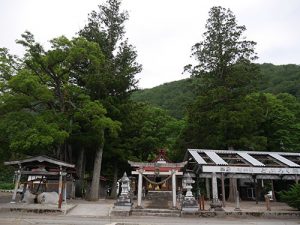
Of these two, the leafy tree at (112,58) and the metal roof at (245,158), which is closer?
the metal roof at (245,158)

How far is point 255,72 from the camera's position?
27.9 meters

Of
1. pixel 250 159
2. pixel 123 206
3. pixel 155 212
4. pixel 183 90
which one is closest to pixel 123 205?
pixel 123 206

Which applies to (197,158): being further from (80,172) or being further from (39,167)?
(80,172)

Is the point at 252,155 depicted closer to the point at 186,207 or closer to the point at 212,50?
the point at 186,207

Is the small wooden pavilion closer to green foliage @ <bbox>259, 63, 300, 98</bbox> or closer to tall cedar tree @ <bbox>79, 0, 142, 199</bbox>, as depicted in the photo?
tall cedar tree @ <bbox>79, 0, 142, 199</bbox>

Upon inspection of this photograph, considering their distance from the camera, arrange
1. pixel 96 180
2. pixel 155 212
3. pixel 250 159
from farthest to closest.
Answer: pixel 96 180 < pixel 250 159 < pixel 155 212

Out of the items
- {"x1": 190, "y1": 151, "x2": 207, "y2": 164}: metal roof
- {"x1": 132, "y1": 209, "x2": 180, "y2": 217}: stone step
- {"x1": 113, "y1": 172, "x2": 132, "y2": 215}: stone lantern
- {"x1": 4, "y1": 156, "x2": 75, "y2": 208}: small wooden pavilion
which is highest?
{"x1": 190, "y1": 151, "x2": 207, "y2": 164}: metal roof

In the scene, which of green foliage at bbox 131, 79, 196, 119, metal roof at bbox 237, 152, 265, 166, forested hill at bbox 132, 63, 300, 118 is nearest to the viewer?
metal roof at bbox 237, 152, 265, 166

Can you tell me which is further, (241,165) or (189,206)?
(241,165)

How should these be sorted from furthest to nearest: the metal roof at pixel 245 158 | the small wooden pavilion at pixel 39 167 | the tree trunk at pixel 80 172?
the tree trunk at pixel 80 172 < the small wooden pavilion at pixel 39 167 < the metal roof at pixel 245 158

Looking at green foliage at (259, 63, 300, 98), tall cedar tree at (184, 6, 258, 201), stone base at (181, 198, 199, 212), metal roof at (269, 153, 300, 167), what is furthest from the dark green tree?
green foliage at (259, 63, 300, 98)

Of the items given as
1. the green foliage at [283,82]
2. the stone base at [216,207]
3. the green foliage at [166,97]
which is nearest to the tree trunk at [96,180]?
the stone base at [216,207]

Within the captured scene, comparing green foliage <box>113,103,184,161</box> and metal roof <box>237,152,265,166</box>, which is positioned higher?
green foliage <box>113,103,184,161</box>

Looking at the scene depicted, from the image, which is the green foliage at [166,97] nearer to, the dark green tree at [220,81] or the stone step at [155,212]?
the dark green tree at [220,81]
